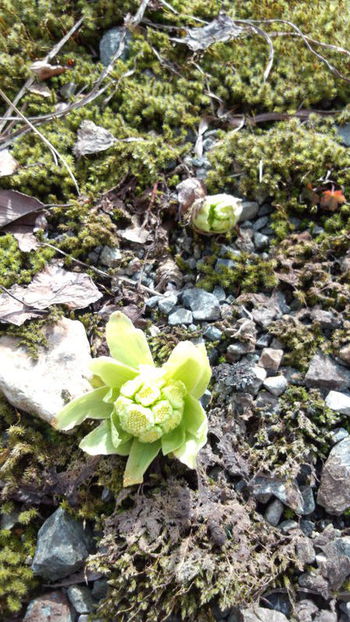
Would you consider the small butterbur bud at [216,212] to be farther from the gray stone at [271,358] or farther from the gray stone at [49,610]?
the gray stone at [49,610]

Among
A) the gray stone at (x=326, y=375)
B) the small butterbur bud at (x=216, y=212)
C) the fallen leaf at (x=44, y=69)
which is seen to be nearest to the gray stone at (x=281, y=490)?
the gray stone at (x=326, y=375)

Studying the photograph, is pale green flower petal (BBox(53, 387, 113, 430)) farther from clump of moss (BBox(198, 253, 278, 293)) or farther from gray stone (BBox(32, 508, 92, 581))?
clump of moss (BBox(198, 253, 278, 293))

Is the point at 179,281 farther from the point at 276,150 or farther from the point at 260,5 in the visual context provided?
the point at 260,5

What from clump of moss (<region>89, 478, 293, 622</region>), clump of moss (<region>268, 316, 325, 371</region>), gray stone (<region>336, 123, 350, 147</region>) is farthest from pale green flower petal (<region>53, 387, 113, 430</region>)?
gray stone (<region>336, 123, 350, 147</region>)

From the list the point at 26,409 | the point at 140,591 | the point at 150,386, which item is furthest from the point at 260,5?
the point at 140,591

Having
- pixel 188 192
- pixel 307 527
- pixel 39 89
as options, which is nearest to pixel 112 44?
pixel 39 89

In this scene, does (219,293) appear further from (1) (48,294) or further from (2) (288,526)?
(2) (288,526)

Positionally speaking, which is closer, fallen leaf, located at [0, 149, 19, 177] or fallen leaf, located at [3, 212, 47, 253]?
fallen leaf, located at [3, 212, 47, 253]
